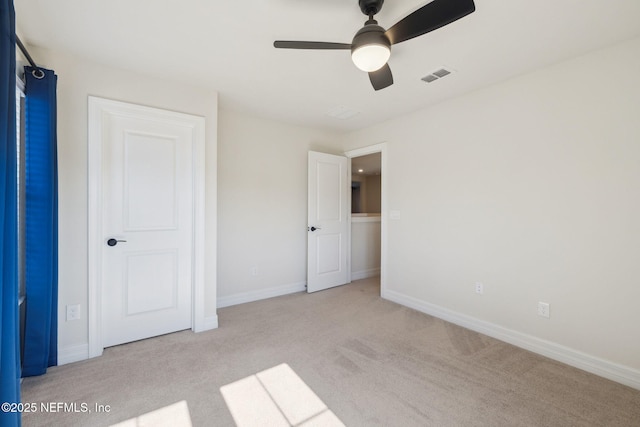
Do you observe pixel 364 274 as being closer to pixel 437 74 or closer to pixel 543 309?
pixel 543 309

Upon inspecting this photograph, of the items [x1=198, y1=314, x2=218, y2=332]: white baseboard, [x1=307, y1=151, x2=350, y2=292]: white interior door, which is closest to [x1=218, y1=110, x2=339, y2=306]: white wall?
[x1=307, y1=151, x2=350, y2=292]: white interior door

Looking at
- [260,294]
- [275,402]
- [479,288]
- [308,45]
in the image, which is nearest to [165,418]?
[275,402]

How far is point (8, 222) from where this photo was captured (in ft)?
4.03

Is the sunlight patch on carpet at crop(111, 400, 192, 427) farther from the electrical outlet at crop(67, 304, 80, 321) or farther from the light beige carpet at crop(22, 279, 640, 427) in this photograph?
the electrical outlet at crop(67, 304, 80, 321)

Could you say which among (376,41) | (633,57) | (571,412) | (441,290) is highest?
(633,57)

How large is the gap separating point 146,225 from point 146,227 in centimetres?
2

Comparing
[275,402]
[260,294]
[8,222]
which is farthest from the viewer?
[260,294]

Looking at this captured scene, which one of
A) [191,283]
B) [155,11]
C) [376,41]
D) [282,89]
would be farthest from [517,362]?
[155,11]

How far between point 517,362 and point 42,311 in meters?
3.72

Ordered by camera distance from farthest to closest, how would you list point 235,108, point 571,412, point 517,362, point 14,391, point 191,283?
point 235,108 < point 191,283 < point 517,362 < point 571,412 < point 14,391

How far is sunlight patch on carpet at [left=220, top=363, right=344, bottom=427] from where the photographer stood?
1.66 meters

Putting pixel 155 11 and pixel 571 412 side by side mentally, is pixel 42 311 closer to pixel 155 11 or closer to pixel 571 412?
pixel 155 11

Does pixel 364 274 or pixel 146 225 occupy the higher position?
pixel 146 225

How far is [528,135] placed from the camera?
251 centimetres
